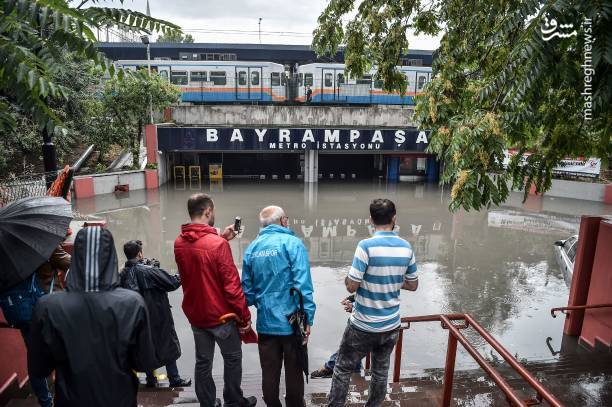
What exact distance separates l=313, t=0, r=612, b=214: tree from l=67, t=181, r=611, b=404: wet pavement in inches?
104

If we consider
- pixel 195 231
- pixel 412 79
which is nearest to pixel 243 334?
pixel 195 231

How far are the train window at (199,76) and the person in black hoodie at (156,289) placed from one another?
22435mm

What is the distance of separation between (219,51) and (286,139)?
60.3ft

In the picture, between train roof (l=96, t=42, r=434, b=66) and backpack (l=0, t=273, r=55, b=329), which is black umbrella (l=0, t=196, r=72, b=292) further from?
train roof (l=96, t=42, r=434, b=66)

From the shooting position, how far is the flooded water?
6.36 metres

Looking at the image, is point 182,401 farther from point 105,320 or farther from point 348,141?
point 348,141

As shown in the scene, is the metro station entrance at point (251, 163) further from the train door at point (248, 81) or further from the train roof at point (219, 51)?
the train roof at point (219, 51)

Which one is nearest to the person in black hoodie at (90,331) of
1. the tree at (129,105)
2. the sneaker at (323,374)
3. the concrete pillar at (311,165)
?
the sneaker at (323,374)

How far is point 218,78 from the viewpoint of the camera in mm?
24516

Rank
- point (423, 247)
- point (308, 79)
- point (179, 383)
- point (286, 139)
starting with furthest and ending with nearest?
point (308, 79) < point (286, 139) < point (423, 247) < point (179, 383)

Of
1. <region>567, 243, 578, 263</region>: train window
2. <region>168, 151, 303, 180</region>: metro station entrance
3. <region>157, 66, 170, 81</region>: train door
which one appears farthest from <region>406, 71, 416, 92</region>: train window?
<region>567, 243, 578, 263</region>: train window

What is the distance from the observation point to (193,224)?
3270 millimetres

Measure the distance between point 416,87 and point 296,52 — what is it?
14430 mm

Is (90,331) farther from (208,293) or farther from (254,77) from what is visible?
(254,77)
